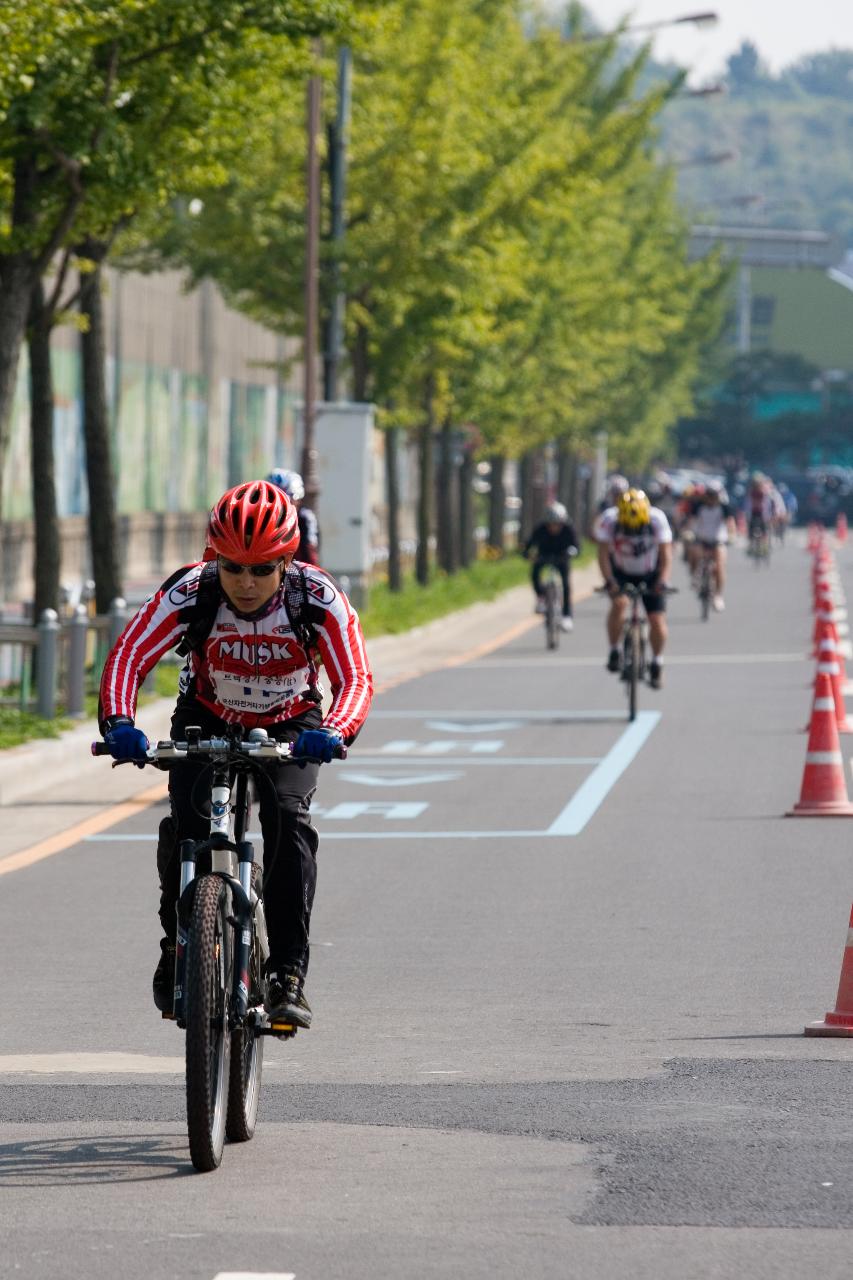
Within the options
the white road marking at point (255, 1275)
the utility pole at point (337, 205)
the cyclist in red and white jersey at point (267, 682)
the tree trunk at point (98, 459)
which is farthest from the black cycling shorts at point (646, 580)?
the white road marking at point (255, 1275)

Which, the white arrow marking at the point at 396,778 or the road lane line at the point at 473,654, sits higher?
the white arrow marking at the point at 396,778

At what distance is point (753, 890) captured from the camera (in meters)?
12.4

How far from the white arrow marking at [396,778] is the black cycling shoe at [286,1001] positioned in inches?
393

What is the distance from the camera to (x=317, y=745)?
7039 mm

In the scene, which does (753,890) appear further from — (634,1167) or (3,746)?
(3,746)

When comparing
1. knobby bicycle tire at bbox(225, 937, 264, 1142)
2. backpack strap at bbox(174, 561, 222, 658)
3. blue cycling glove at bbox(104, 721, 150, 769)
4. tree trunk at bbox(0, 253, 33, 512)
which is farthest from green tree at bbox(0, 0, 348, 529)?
knobby bicycle tire at bbox(225, 937, 264, 1142)

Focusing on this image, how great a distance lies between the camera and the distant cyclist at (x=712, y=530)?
126ft

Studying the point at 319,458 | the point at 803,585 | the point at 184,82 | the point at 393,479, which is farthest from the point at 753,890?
the point at 803,585

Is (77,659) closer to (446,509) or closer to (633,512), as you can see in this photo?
(633,512)

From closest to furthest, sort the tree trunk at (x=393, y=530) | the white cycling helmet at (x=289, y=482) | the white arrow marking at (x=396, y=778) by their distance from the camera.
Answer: the white cycling helmet at (x=289, y=482) → the white arrow marking at (x=396, y=778) → the tree trunk at (x=393, y=530)

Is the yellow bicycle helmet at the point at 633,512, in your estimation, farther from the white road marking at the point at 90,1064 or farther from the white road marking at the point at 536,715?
the white road marking at the point at 90,1064

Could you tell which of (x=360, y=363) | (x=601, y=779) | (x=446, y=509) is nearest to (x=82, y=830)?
(x=601, y=779)

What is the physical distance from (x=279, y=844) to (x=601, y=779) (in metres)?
10.2

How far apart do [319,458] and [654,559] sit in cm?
1130
